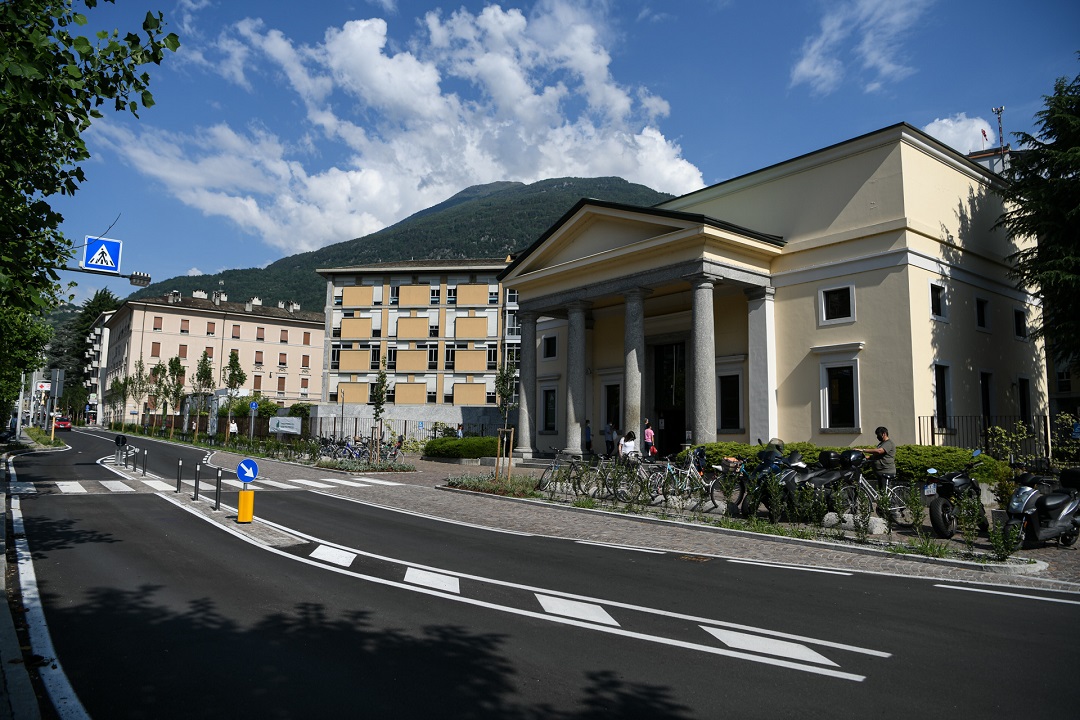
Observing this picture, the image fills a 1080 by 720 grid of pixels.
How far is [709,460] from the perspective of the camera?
20.7 meters

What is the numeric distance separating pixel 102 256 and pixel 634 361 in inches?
686

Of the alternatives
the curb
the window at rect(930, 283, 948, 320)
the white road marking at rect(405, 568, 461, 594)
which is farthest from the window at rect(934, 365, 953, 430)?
the white road marking at rect(405, 568, 461, 594)

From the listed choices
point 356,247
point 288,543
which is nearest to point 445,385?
point 288,543

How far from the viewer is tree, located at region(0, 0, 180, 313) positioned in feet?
20.7

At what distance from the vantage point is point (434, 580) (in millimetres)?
8156

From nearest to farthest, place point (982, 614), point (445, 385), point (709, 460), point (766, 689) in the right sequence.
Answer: point (766, 689), point (982, 614), point (709, 460), point (445, 385)

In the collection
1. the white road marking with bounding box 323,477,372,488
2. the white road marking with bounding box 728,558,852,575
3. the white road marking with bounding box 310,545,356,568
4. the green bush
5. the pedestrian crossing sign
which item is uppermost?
the pedestrian crossing sign

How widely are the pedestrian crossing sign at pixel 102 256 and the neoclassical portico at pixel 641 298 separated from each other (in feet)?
55.5

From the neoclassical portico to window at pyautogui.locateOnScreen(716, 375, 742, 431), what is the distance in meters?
0.48

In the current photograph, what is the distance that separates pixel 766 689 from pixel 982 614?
3.62 metres

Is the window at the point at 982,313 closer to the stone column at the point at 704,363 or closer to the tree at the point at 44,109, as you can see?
the stone column at the point at 704,363

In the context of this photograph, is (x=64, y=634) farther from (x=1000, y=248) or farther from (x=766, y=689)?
(x=1000, y=248)

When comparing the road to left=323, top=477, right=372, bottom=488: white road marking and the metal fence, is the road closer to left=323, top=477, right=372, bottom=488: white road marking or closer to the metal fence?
left=323, top=477, right=372, bottom=488: white road marking

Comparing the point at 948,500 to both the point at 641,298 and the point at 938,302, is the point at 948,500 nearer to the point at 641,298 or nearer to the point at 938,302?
the point at 938,302
